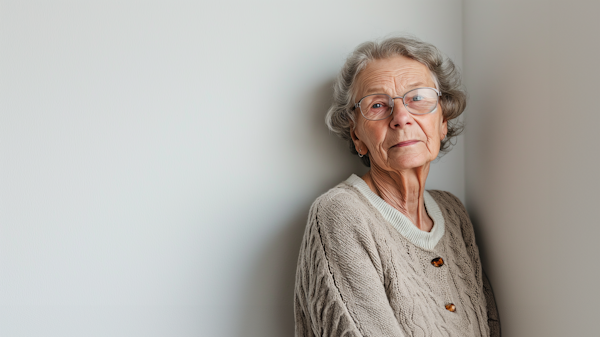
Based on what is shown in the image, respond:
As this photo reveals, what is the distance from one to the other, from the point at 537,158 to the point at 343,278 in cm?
65

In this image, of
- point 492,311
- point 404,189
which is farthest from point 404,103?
point 492,311

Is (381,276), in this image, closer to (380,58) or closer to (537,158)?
(537,158)

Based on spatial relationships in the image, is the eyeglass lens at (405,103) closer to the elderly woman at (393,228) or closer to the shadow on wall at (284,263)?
the elderly woman at (393,228)

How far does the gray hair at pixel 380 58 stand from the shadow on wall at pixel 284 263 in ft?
0.28

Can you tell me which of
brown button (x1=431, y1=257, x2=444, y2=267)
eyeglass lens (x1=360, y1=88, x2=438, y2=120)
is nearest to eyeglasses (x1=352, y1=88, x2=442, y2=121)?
eyeglass lens (x1=360, y1=88, x2=438, y2=120)

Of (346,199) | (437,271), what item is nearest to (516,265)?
(437,271)

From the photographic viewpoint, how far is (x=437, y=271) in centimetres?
129

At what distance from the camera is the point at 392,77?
128 cm

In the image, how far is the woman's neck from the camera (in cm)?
135

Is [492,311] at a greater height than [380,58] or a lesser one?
lesser

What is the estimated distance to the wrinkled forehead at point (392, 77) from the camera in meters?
1.28

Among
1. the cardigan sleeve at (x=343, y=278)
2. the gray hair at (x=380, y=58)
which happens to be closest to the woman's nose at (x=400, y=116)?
the gray hair at (x=380, y=58)

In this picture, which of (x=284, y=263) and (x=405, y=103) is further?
(x=284, y=263)

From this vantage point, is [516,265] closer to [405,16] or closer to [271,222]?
[271,222]
